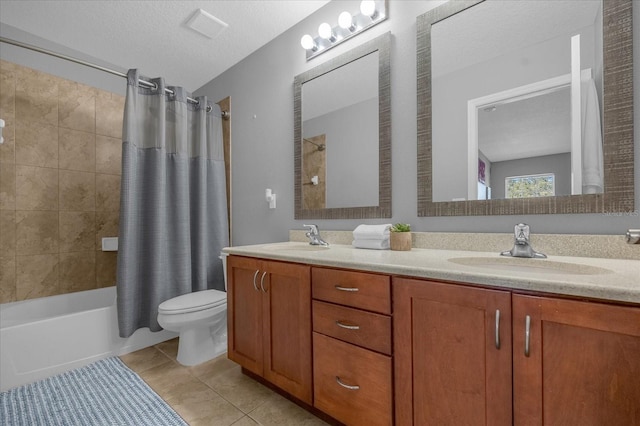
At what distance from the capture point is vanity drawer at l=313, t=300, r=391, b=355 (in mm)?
1016

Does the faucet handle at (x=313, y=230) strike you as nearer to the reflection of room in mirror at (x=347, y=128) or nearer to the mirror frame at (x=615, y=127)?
the reflection of room in mirror at (x=347, y=128)

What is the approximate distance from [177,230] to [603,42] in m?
2.61

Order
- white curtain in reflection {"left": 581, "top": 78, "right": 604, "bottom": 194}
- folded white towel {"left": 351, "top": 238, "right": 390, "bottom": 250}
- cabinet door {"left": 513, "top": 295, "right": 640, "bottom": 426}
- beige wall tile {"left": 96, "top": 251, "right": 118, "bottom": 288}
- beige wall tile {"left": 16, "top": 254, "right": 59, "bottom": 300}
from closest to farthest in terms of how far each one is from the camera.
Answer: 1. cabinet door {"left": 513, "top": 295, "right": 640, "bottom": 426}
2. white curtain in reflection {"left": 581, "top": 78, "right": 604, "bottom": 194}
3. folded white towel {"left": 351, "top": 238, "right": 390, "bottom": 250}
4. beige wall tile {"left": 16, "top": 254, "right": 59, "bottom": 300}
5. beige wall tile {"left": 96, "top": 251, "right": 118, "bottom": 288}

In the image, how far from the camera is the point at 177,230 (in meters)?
2.21

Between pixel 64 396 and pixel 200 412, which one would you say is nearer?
pixel 200 412

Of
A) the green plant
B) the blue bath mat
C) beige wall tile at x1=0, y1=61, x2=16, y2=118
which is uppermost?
beige wall tile at x1=0, y1=61, x2=16, y2=118

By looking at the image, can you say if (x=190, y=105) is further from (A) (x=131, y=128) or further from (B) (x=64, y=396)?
(B) (x=64, y=396)

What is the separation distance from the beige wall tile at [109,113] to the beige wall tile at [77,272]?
1.10 metres

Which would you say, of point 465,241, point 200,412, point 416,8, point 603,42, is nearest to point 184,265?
point 200,412

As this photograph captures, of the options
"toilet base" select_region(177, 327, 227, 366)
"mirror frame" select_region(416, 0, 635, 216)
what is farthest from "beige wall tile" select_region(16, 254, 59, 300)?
"mirror frame" select_region(416, 0, 635, 216)

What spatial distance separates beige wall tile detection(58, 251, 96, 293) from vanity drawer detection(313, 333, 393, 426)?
7.52ft

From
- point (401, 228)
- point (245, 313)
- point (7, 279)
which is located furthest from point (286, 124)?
point (7, 279)

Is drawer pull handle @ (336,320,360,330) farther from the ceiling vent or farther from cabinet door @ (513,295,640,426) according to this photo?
the ceiling vent

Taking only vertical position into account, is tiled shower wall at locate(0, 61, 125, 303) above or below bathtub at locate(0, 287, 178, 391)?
above
